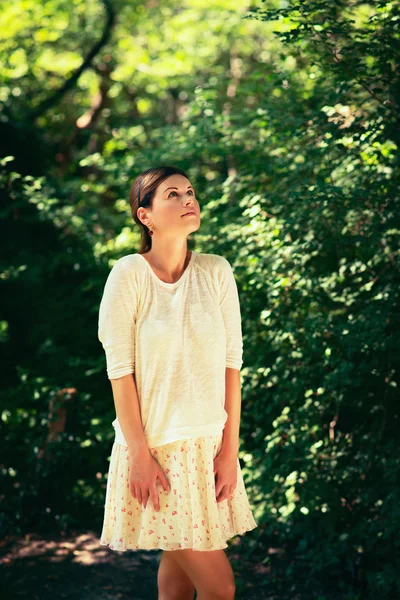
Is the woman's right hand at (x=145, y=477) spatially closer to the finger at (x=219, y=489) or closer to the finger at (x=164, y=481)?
the finger at (x=164, y=481)

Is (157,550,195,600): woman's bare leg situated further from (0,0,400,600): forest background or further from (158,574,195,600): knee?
(0,0,400,600): forest background

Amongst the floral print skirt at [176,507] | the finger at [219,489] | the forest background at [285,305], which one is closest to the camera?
the floral print skirt at [176,507]

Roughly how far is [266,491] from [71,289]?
2.58 metres

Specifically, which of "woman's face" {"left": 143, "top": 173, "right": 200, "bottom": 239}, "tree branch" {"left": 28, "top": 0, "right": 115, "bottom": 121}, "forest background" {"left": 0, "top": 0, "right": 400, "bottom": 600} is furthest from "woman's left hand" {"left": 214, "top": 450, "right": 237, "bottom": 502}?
"tree branch" {"left": 28, "top": 0, "right": 115, "bottom": 121}

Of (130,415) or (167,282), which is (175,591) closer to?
(130,415)

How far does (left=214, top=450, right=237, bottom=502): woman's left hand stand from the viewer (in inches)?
94.4

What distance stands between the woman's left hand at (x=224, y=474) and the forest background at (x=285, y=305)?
105 cm

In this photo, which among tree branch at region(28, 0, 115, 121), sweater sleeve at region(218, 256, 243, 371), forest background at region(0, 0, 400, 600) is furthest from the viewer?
tree branch at region(28, 0, 115, 121)

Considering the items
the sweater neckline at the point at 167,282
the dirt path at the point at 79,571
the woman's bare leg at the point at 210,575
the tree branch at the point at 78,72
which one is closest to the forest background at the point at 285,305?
the dirt path at the point at 79,571

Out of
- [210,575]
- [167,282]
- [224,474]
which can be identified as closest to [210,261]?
[167,282]

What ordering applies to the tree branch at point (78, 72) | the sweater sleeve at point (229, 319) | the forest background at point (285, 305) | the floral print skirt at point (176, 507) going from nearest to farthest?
the floral print skirt at point (176, 507), the sweater sleeve at point (229, 319), the forest background at point (285, 305), the tree branch at point (78, 72)

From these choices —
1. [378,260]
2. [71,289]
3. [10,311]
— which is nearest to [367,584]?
[378,260]

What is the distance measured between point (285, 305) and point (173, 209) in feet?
4.67

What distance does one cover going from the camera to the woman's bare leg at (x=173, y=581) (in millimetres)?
2568
